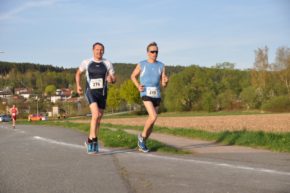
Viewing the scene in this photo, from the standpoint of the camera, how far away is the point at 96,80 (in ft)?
27.8

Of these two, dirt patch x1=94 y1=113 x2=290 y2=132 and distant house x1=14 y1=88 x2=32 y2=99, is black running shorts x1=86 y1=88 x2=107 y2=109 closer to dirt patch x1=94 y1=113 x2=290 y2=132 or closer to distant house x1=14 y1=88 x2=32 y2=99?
dirt patch x1=94 y1=113 x2=290 y2=132

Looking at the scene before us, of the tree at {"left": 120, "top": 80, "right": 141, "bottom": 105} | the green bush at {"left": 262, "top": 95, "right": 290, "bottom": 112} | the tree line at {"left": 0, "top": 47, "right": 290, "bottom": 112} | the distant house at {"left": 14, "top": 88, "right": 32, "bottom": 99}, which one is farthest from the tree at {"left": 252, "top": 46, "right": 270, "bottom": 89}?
the distant house at {"left": 14, "top": 88, "right": 32, "bottom": 99}

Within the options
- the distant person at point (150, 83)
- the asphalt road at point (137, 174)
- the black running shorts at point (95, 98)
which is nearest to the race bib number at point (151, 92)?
the distant person at point (150, 83)

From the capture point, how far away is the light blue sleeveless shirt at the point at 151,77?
8.55 metres

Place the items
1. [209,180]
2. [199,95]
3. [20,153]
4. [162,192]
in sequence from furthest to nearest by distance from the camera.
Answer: [199,95] → [20,153] → [209,180] → [162,192]

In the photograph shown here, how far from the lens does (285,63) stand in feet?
265

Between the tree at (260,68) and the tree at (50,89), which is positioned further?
the tree at (50,89)

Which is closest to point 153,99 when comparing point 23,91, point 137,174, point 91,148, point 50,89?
point 91,148

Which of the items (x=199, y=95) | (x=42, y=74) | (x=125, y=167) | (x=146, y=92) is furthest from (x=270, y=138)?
(x=42, y=74)

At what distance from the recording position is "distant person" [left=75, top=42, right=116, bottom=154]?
331 inches

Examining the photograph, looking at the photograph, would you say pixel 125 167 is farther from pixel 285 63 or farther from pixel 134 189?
pixel 285 63

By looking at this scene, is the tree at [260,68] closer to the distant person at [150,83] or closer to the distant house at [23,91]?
the distant person at [150,83]

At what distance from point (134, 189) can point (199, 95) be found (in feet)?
324

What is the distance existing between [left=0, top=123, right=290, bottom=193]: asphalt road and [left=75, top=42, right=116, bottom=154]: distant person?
978 mm
